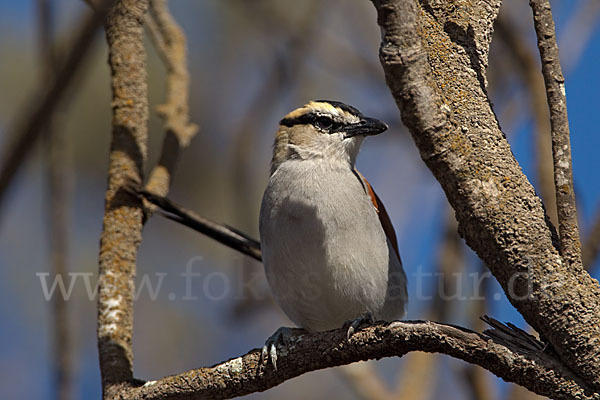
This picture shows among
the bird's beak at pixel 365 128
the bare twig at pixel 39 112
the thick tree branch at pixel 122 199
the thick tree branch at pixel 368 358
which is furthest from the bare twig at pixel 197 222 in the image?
the bare twig at pixel 39 112

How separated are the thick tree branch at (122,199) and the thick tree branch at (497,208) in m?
1.75

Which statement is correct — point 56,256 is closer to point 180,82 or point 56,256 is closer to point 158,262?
point 180,82

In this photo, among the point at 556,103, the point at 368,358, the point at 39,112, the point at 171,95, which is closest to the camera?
the point at 39,112

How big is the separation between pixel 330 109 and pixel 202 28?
14.3 ft

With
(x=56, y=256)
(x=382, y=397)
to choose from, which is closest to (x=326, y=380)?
(x=382, y=397)

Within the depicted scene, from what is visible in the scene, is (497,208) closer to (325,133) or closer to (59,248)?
(59,248)

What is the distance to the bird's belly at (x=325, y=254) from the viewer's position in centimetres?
414

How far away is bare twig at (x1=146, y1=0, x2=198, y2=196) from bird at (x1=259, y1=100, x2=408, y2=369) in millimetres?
644

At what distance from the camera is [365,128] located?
469 centimetres

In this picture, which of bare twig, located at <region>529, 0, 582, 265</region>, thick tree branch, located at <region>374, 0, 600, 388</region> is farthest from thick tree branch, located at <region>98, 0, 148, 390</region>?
bare twig, located at <region>529, 0, 582, 265</region>

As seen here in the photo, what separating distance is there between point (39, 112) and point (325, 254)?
2906 millimetres

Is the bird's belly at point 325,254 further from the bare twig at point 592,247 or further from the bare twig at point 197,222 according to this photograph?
the bare twig at point 592,247

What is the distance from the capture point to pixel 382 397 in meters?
5.00

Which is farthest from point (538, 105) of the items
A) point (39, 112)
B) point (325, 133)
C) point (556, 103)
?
point (39, 112)
